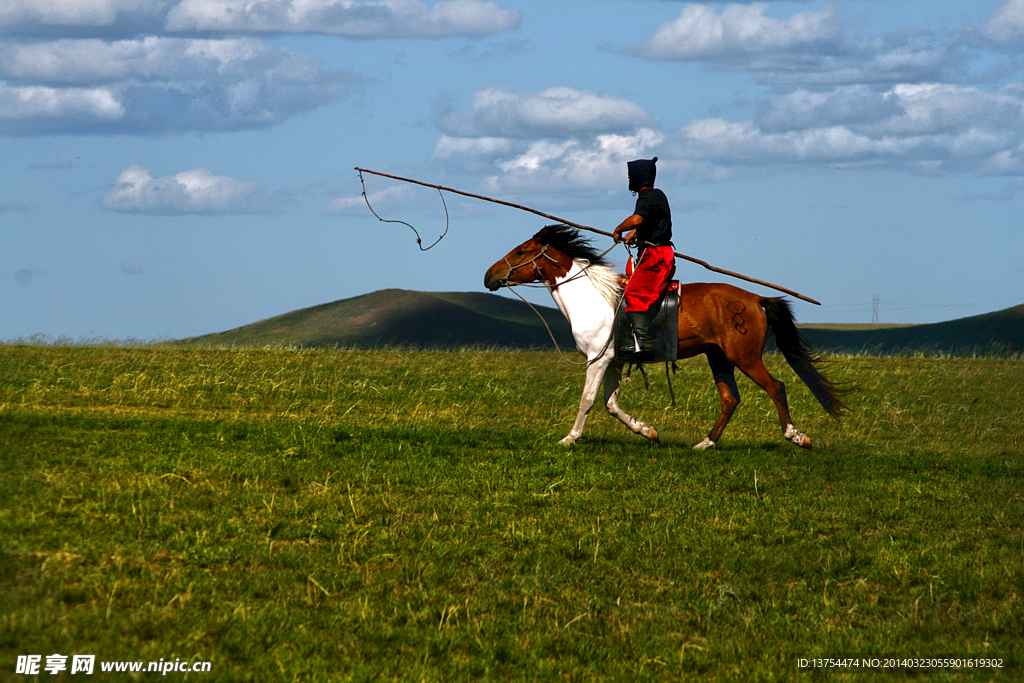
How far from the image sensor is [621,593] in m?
7.36

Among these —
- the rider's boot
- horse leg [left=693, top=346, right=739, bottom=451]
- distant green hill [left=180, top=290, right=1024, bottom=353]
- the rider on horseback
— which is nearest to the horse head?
the rider on horseback

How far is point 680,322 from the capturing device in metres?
12.2

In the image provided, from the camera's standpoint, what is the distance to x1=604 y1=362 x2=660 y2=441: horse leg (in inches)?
483

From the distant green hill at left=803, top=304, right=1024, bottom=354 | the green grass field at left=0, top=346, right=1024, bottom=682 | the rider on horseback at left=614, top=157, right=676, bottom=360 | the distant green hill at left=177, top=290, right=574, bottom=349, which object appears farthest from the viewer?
the distant green hill at left=803, top=304, right=1024, bottom=354

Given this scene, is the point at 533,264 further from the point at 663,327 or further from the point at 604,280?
the point at 663,327

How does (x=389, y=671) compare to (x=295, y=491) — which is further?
(x=295, y=491)

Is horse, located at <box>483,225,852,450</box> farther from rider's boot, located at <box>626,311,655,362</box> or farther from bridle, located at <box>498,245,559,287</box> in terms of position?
rider's boot, located at <box>626,311,655,362</box>

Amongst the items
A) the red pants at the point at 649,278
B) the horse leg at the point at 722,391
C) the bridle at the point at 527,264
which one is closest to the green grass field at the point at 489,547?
the horse leg at the point at 722,391

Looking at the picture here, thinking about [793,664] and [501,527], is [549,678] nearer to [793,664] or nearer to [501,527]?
[793,664]

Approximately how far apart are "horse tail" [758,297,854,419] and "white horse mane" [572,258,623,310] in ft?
6.57

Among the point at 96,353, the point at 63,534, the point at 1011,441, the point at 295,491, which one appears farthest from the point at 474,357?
the point at 63,534

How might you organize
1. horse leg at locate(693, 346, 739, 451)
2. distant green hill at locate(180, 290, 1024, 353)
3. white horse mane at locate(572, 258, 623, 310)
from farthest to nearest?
distant green hill at locate(180, 290, 1024, 353) → horse leg at locate(693, 346, 739, 451) → white horse mane at locate(572, 258, 623, 310)

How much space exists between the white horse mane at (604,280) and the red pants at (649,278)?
0.36 m

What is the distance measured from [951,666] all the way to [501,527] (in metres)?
4.04
